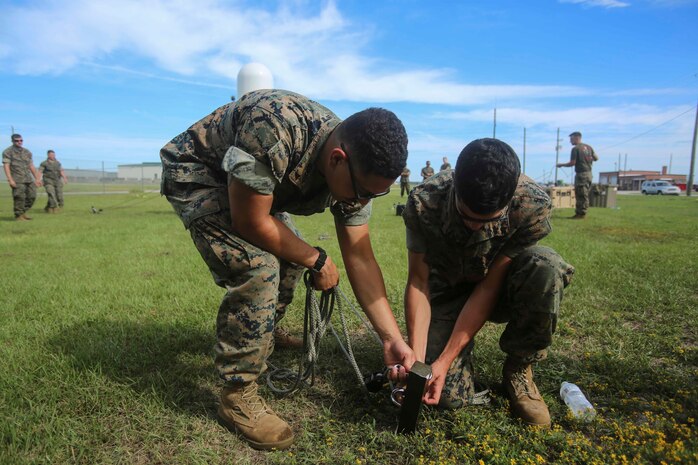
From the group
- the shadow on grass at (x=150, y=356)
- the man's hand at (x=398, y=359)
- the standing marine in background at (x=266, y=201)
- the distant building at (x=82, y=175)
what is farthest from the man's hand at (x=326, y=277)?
the distant building at (x=82, y=175)

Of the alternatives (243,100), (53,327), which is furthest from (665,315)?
(53,327)

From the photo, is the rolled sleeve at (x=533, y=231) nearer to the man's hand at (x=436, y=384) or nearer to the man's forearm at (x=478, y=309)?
the man's forearm at (x=478, y=309)

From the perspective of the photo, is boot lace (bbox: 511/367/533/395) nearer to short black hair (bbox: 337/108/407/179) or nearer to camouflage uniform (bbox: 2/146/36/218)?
short black hair (bbox: 337/108/407/179)

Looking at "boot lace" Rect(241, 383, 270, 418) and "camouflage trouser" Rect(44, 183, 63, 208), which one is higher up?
"camouflage trouser" Rect(44, 183, 63, 208)

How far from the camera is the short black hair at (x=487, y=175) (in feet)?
6.04

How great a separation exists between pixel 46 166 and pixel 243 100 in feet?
43.1

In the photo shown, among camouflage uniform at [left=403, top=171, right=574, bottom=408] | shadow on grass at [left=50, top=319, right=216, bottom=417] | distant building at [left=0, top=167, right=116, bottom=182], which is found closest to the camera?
camouflage uniform at [left=403, top=171, right=574, bottom=408]

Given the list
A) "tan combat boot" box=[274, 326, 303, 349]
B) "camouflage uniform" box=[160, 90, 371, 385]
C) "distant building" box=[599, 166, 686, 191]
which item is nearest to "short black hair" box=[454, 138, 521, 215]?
"camouflage uniform" box=[160, 90, 371, 385]

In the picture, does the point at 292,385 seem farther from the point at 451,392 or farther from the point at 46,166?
the point at 46,166

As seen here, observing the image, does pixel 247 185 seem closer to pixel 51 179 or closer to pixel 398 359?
pixel 398 359

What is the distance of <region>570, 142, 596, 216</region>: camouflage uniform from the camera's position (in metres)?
10.3

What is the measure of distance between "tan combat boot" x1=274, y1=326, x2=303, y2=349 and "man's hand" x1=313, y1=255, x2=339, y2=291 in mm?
940

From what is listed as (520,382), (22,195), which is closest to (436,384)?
(520,382)

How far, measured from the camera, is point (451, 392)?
7.18ft
